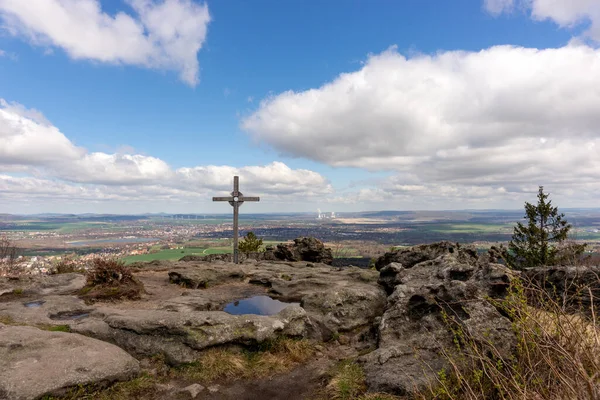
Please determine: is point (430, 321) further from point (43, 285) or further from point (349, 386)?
point (43, 285)

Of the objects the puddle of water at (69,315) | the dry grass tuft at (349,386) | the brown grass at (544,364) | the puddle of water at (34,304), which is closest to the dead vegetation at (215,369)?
the dry grass tuft at (349,386)

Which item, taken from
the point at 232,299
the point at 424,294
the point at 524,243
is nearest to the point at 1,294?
the point at 232,299

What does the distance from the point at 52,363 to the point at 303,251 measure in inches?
1012

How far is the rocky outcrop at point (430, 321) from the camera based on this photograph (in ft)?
24.7

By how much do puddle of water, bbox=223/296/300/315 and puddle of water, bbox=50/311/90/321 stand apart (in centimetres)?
531

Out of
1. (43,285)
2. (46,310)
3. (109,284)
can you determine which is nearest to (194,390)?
(46,310)

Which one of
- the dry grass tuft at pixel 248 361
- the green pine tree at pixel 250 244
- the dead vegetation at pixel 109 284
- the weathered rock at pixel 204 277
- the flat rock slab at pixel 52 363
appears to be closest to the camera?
the flat rock slab at pixel 52 363

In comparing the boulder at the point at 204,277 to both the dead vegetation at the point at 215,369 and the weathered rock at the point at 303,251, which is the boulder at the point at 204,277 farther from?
the weathered rock at the point at 303,251

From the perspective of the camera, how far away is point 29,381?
6.65 meters

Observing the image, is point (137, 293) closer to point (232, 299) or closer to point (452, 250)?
point (232, 299)

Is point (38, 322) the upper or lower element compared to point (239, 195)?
lower

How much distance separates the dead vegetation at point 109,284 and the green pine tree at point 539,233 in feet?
110

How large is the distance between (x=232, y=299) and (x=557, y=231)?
34.4m

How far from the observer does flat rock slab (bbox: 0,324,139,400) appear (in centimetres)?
658
